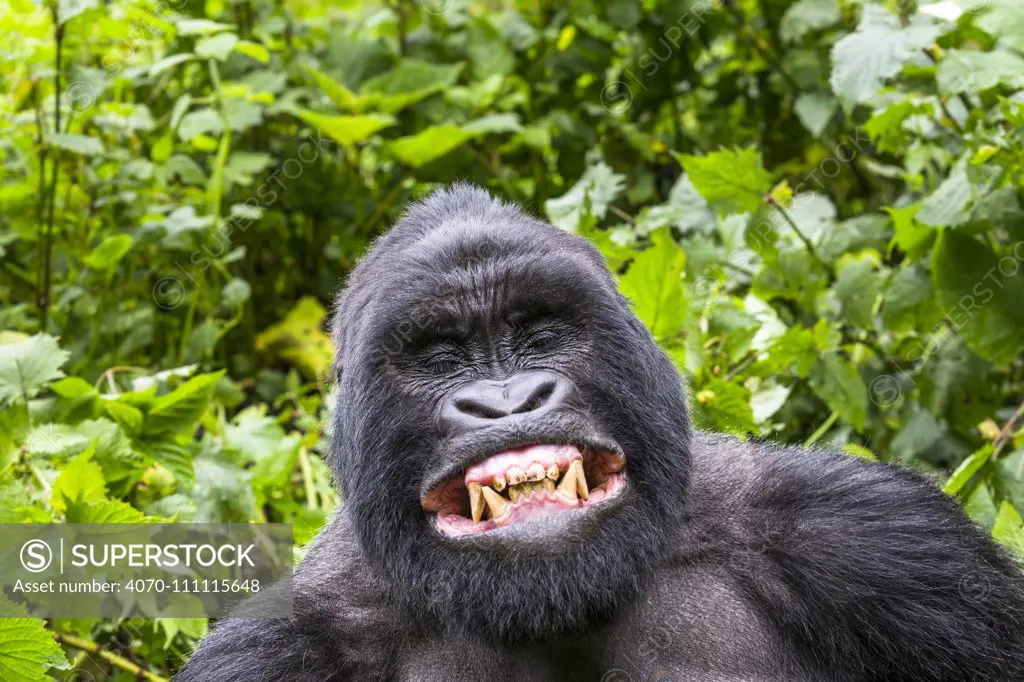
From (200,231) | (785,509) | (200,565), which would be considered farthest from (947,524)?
(200,231)

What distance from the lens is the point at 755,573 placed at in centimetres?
297

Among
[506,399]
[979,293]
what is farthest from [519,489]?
[979,293]

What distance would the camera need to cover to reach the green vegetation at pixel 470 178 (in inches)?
153

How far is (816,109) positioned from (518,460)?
3.79m

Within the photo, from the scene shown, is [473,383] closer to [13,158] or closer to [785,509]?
[785,509]

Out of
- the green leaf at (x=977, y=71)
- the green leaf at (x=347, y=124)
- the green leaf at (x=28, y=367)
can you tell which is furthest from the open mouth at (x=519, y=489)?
the green leaf at (x=347, y=124)

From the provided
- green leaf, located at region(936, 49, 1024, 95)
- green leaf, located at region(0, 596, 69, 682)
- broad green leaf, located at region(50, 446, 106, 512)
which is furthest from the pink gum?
green leaf, located at region(936, 49, 1024, 95)

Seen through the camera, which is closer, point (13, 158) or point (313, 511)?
point (313, 511)

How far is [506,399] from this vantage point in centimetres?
267

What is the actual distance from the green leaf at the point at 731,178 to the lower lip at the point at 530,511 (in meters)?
1.82

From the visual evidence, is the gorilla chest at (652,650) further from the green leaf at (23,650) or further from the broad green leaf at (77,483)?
the broad green leaf at (77,483)

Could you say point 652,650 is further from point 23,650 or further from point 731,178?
point 731,178

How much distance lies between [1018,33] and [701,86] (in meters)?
3.23

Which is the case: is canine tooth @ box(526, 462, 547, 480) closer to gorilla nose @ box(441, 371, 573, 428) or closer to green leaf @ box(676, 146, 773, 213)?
gorilla nose @ box(441, 371, 573, 428)
